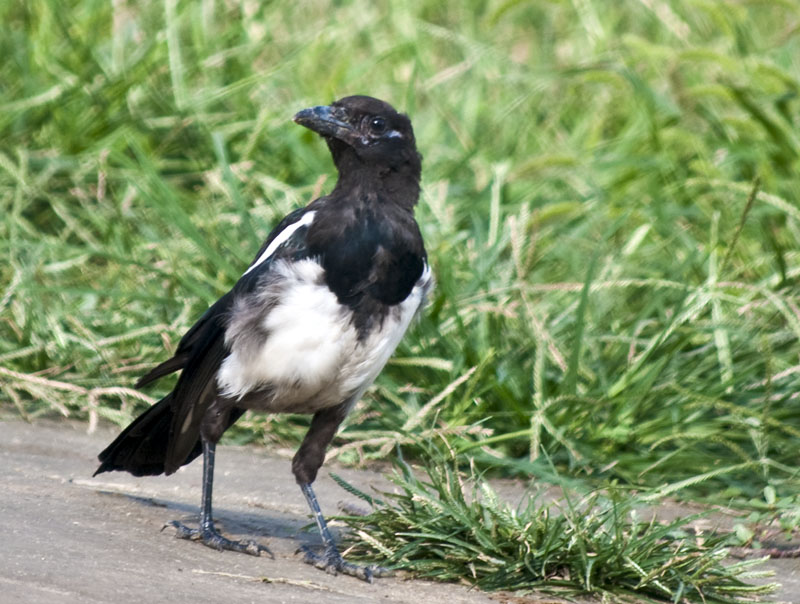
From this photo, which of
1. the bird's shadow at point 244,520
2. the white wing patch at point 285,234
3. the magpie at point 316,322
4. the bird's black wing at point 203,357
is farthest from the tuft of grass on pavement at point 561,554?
the white wing patch at point 285,234

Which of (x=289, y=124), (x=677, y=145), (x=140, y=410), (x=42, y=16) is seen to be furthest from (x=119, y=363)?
(x=677, y=145)

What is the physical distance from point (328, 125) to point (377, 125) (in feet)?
0.42

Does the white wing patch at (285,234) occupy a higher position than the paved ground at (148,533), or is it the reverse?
the white wing patch at (285,234)

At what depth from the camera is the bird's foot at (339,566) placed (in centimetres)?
292

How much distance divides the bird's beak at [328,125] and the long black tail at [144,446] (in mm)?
805

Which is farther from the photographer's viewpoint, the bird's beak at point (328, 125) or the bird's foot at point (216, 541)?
the bird's beak at point (328, 125)

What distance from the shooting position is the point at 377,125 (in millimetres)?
3379

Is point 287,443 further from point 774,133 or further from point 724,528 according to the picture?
point 774,133

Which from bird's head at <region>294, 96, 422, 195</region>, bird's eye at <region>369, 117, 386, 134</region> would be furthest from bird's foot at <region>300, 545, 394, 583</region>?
bird's eye at <region>369, 117, 386, 134</region>

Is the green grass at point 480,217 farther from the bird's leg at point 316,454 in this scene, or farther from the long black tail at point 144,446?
the long black tail at point 144,446

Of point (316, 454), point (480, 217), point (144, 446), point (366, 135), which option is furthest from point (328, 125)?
point (480, 217)

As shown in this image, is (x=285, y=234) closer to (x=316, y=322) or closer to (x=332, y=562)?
(x=316, y=322)

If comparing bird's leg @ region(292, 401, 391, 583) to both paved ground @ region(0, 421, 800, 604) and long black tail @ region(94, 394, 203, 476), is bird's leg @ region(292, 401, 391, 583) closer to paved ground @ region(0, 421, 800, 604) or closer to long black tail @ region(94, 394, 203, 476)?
paved ground @ region(0, 421, 800, 604)

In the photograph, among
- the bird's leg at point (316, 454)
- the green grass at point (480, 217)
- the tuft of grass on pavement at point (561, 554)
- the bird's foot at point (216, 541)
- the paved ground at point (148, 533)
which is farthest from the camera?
the green grass at point (480, 217)
